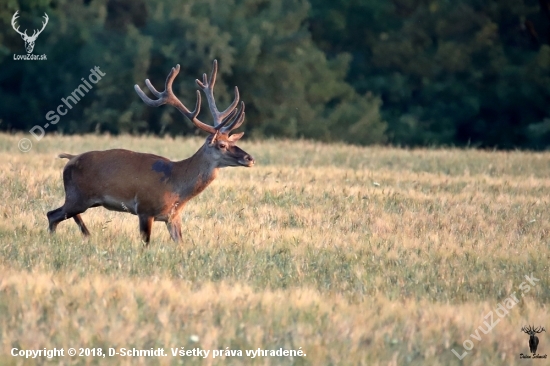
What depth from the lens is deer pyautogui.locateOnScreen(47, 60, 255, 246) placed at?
978cm

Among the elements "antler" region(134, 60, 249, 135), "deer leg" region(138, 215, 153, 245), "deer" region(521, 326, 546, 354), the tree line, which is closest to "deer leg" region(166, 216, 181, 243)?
"deer leg" region(138, 215, 153, 245)

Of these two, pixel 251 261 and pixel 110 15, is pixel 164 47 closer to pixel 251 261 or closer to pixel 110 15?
pixel 110 15

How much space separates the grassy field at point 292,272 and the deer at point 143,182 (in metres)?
0.27

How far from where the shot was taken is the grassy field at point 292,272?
630 cm

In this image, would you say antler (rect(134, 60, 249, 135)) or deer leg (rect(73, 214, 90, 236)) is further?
antler (rect(134, 60, 249, 135))

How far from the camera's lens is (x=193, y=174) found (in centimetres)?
1005

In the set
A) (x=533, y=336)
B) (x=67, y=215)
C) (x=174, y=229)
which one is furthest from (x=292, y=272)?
(x=67, y=215)

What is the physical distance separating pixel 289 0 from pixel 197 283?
1234 inches

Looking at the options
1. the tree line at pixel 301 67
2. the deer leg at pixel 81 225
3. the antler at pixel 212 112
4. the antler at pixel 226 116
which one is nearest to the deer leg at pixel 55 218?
the deer leg at pixel 81 225

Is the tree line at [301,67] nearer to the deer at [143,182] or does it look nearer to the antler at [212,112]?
the antler at [212,112]

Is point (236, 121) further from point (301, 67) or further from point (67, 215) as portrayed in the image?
point (301, 67)

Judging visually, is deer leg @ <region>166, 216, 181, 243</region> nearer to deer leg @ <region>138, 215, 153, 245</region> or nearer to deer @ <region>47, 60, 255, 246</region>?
deer @ <region>47, 60, 255, 246</region>

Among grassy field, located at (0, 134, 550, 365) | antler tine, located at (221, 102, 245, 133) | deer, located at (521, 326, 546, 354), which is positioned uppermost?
antler tine, located at (221, 102, 245, 133)

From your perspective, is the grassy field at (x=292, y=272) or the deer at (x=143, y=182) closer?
the grassy field at (x=292, y=272)
